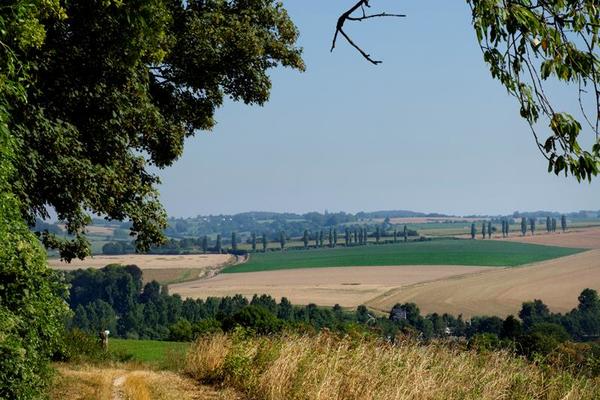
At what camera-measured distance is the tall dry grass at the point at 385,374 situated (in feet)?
47.6

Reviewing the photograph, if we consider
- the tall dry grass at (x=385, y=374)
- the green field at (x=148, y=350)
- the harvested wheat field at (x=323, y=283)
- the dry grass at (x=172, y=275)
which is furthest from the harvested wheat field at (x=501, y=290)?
A: the tall dry grass at (x=385, y=374)

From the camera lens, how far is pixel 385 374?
15.1 metres

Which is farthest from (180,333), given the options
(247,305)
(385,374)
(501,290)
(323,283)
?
(323,283)

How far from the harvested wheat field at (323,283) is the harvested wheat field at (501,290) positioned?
14.2ft

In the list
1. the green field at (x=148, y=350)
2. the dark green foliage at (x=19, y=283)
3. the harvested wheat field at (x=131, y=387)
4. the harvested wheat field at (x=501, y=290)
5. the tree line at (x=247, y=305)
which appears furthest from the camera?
the harvested wheat field at (x=501, y=290)

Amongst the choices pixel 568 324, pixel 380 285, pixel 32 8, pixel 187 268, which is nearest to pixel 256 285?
pixel 380 285

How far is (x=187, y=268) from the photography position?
185750mm

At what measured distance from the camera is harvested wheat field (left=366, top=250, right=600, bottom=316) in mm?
115938

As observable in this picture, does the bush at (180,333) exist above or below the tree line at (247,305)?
above

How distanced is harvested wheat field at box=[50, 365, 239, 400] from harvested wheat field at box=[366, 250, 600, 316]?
92.6m

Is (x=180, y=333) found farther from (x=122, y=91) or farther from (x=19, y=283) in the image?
(x=19, y=283)

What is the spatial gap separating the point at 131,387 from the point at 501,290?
117031 millimetres

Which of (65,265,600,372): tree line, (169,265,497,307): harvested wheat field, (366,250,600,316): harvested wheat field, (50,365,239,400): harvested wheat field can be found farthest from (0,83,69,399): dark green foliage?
(169,265,497,307): harvested wheat field

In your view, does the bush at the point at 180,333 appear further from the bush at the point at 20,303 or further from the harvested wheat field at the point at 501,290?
the harvested wheat field at the point at 501,290
